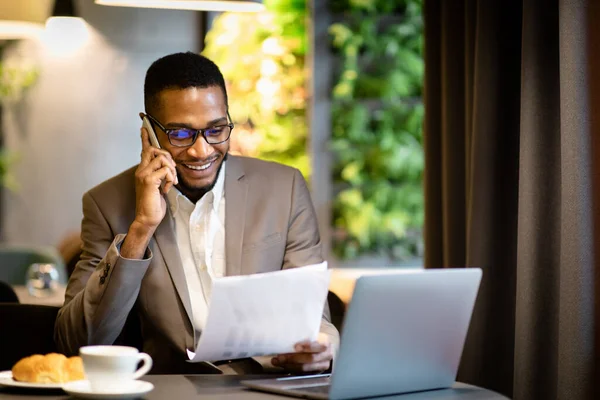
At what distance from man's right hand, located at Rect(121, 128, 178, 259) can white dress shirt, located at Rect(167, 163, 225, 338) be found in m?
0.16

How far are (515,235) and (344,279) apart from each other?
292cm

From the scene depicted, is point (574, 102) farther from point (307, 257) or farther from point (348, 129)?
point (348, 129)

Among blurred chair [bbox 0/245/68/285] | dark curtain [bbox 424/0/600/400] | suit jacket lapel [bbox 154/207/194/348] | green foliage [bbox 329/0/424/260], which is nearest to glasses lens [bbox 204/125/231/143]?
suit jacket lapel [bbox 154/207/194/348]

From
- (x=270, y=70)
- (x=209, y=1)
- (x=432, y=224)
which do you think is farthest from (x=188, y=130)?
(x=270, y=70)

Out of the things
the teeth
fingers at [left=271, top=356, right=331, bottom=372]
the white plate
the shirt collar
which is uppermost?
the teeth

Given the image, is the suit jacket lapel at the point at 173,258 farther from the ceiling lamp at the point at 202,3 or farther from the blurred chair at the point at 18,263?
the blurred chair at the point at 18,263

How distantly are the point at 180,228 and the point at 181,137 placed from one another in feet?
0.90

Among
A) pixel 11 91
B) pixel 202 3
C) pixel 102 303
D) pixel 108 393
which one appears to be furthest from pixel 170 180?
pixel 11 91

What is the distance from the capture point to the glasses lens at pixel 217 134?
2580mm

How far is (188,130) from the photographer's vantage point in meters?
2.58

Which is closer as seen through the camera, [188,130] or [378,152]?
[188,130]

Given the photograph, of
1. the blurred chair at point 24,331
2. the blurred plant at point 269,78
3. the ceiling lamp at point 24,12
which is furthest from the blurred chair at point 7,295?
the blurred plant at point 269,78

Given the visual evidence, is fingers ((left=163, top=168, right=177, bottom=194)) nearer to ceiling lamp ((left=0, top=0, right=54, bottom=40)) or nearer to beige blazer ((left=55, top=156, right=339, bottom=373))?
beige blazer ((left=55, top=156, right=339, bottom=373))

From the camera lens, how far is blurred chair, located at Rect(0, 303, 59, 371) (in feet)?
8.25
